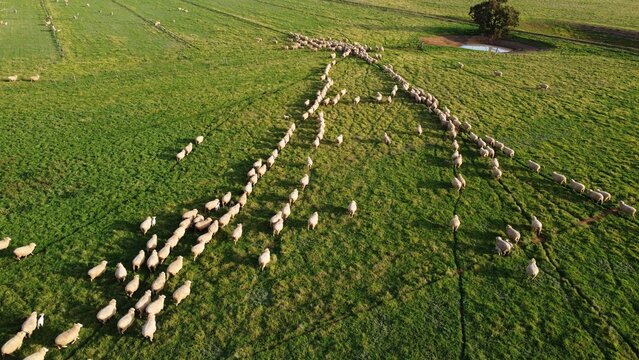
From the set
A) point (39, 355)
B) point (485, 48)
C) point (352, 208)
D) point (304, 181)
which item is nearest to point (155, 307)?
point (39, 355)

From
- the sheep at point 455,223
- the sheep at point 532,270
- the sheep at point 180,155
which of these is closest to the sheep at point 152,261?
the sheep at point 180,155

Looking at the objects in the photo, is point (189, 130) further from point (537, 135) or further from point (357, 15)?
point (357, 15)

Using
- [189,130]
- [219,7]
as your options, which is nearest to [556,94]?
[189,130]

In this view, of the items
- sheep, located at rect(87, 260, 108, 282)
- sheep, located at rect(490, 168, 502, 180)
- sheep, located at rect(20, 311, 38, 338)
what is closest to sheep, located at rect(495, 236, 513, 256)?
sheep, located at rect(490, 168, 502, 180)

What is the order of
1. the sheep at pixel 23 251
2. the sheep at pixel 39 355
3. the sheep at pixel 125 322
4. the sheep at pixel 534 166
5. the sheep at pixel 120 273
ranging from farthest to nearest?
1. the sheep at pixel 534 166
2. the sheep at pixel 23 251
3. the sheep at pixel 120 273
4. the sheep at pixel 125 322
5. the sheep at pixel 39 355

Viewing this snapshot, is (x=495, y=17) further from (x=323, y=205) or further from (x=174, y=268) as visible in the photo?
(x=174, y=268)

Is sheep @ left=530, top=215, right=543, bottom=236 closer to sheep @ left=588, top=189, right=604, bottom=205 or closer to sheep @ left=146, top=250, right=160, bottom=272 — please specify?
sheep @ left=588, top=189, right=604, bottom=205

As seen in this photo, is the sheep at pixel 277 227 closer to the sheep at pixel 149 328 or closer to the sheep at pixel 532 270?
the sheep at pixel 149 328
